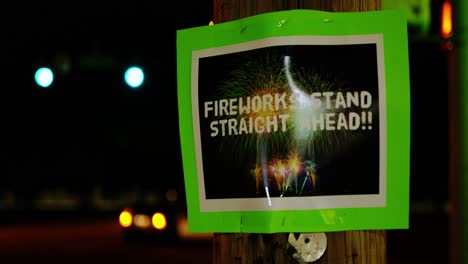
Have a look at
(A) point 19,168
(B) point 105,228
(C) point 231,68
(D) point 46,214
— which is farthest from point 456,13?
(A) point 19,168

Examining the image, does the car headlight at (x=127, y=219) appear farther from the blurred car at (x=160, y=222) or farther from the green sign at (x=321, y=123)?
the green sign at (x=321, y=123)

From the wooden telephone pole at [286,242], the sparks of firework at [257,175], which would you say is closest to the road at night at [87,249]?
the wooden telephone pole at [286,242]

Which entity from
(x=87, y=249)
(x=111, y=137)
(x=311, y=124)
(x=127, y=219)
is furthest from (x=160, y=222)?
(x=111, y=137)

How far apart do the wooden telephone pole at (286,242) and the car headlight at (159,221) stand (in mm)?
13710

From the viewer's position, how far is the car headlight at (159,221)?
632 inches

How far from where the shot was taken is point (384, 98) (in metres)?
2.27

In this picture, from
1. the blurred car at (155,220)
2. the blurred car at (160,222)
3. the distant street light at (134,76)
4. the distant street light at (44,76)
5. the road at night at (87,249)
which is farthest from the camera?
the blurred car at (155,220)

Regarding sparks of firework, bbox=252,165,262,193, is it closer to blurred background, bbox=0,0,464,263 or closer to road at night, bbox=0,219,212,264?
blurred background, bbox=0,0,464,263

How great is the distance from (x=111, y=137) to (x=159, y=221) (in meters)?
37.2

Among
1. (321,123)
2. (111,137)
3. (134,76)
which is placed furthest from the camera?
(111,137)

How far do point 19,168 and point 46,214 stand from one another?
525 inches

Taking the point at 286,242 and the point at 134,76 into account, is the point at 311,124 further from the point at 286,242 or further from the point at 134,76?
the point at 134,76

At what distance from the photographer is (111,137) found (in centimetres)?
5278

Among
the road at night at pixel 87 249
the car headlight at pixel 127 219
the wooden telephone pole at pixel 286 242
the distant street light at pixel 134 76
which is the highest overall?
the distant street light at pixel 134 76
